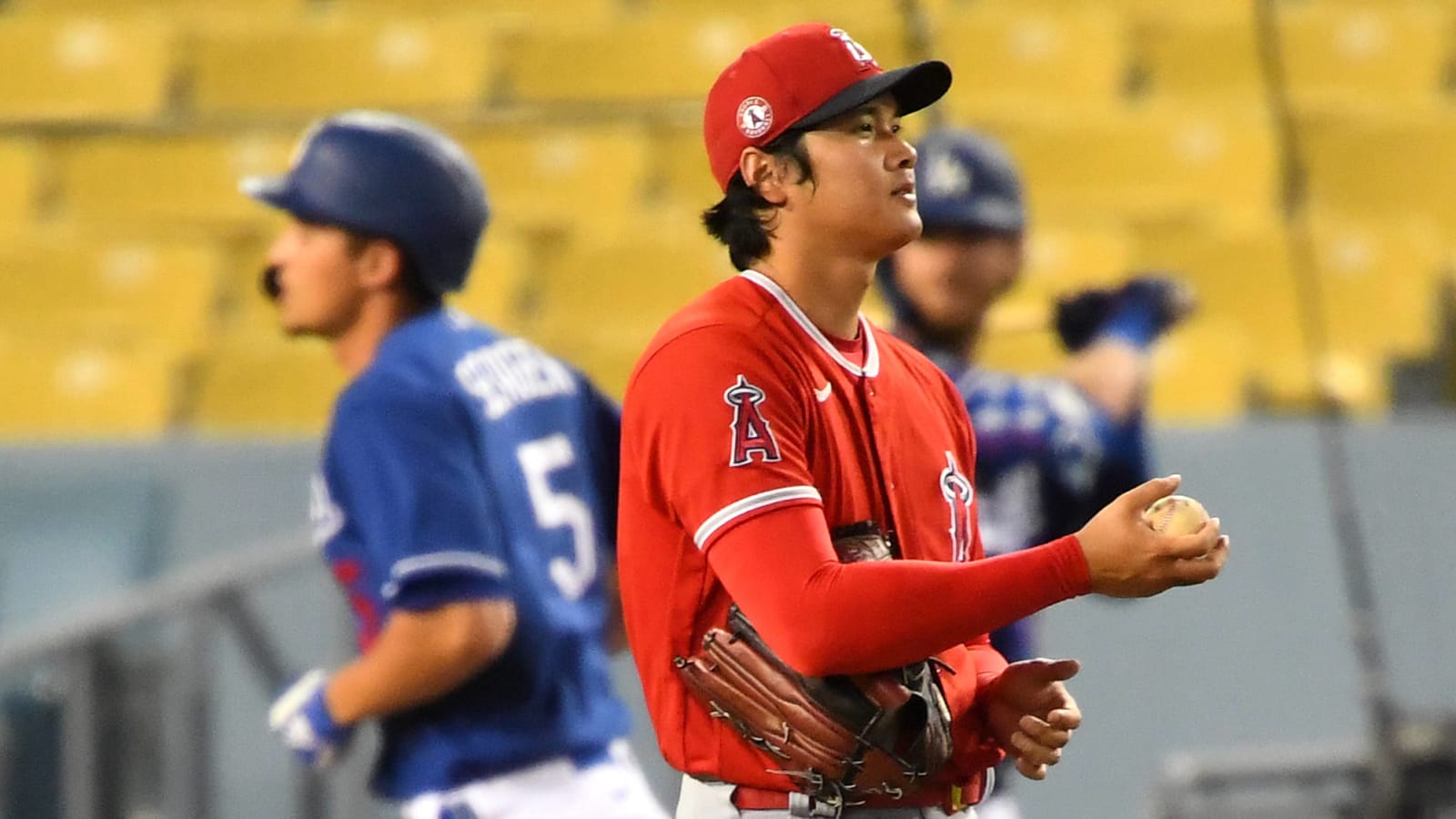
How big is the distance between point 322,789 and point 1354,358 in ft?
12.7

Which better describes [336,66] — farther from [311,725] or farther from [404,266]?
[311,725]

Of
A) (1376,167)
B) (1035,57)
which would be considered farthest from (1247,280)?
(1035,57)

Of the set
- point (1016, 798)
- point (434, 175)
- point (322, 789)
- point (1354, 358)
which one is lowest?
point (1016, 798)

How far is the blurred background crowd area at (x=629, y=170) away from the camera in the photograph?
721cm

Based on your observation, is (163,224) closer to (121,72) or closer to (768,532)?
(121,72)

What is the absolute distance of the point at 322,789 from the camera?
17.5 feet

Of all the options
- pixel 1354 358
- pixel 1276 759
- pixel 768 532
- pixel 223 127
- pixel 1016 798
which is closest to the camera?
pixel 768 532

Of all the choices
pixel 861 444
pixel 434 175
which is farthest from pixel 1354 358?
pixel 861 444

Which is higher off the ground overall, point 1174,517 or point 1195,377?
point 1174,517

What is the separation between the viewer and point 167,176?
8164 millimetres

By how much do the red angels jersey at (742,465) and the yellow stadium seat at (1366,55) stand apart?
6.52m

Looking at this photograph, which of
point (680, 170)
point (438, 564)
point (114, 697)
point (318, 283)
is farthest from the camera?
point (680, 170)

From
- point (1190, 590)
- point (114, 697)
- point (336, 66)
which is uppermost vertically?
point (336, 66)

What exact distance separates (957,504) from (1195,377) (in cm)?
468
